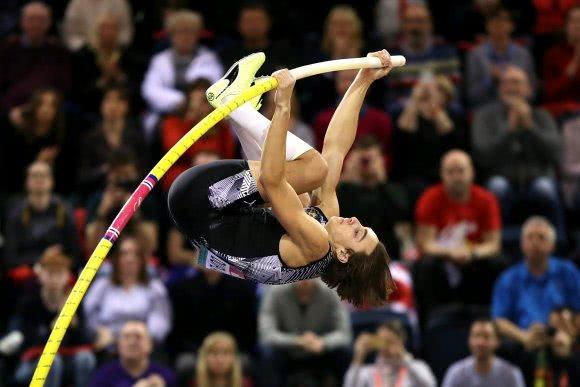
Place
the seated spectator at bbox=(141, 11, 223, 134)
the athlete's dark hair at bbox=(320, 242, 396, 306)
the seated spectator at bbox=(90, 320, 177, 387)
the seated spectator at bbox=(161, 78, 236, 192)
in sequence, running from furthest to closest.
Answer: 1. the seated spectator at bbox=(141, 11, 223, 134)
2. the seated spectator at bbox=(161, 78, 236, 192)
3. the seated spectator at bbox=(90, 320, 177, 387)
4. the athlete's dark hair at bbox=(320, 242, 396, 306)

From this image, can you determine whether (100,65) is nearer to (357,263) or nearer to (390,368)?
(390,368)

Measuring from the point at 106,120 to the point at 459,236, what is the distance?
10.8 feet

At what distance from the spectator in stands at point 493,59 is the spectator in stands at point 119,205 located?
3.33m

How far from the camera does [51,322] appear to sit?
37.4 ft

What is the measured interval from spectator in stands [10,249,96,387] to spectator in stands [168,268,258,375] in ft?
2.56

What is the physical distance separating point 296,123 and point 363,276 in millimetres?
4802

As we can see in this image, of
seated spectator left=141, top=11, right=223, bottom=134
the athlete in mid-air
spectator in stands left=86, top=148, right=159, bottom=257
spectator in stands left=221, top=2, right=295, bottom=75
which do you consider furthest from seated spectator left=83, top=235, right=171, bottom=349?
the athlete in mid-air

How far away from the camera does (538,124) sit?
42.3 ft

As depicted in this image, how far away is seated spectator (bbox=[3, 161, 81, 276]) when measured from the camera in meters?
12.1

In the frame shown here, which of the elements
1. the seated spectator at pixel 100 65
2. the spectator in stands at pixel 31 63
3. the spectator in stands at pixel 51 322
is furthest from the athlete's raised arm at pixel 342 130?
the spectator in stands at pixel 31 63

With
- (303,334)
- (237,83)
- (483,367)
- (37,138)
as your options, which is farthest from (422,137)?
(237,83)

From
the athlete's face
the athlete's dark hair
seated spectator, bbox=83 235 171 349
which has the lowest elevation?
the athlete's dark hair

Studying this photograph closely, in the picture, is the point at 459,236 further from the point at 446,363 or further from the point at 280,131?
the point at 280,131

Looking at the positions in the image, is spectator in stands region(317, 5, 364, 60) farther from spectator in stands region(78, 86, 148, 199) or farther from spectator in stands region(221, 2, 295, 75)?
spectator in stands region(78, 86, 148, 199)
